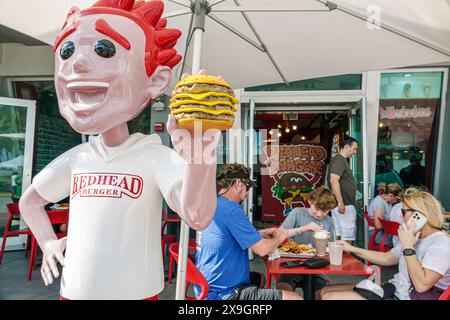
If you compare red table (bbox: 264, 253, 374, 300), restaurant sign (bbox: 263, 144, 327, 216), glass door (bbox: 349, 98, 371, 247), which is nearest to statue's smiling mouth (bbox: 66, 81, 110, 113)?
red table (bbox: 264, 253, 374, 300)

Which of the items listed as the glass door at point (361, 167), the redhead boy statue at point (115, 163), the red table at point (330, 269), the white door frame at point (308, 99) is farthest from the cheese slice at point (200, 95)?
the glass door at point (361, 167)

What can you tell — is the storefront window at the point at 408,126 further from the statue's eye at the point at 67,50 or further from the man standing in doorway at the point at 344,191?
the statue's eye at the point at 67,50

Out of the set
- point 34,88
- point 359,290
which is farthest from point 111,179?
point 34,88

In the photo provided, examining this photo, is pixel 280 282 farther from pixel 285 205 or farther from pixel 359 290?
pixel 285 205

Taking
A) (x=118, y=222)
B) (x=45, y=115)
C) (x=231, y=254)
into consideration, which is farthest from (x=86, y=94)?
(x=45, y=115)

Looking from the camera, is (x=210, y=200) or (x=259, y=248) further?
(x=259, y=248)

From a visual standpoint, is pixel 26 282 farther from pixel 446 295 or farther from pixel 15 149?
pixel 446 295

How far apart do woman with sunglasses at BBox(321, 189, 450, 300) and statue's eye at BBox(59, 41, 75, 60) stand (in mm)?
2034

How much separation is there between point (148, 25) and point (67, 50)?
333 mm

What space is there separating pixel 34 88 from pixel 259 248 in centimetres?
583

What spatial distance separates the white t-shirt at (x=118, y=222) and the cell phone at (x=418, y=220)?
156cm

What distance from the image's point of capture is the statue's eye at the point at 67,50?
1.14 meters

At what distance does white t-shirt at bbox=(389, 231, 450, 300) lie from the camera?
5.85 feet

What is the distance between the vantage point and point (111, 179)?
1226 millimetres
